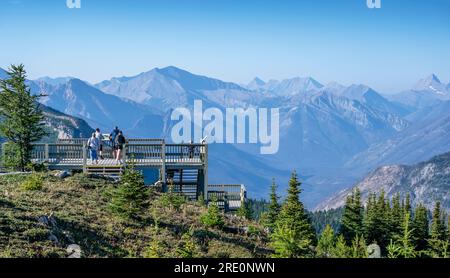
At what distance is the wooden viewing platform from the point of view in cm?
2828

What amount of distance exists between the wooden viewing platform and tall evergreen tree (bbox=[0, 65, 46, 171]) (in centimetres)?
140

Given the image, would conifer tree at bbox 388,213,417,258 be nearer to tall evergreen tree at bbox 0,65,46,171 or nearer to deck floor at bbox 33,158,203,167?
deck floor at bbox 33,158,203,167

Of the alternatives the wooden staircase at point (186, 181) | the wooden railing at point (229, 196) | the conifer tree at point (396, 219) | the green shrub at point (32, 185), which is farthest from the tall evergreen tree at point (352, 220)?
the green shrub at point (32, 185)

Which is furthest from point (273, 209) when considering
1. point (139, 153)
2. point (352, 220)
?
point (352, 220)

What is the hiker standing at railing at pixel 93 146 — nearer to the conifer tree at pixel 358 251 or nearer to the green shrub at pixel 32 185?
the green shrub at pixel 32 185

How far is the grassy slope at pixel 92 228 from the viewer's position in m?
12.7

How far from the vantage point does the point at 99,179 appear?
2425 centimetres

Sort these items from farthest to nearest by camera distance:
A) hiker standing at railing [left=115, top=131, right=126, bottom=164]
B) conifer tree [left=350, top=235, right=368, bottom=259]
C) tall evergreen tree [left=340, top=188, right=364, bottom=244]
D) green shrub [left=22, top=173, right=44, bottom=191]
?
tall evergreen tree [left=340, top=188, right=364, bottom=244]
hiker standing at railing [left=115, top=131, right=126, bottom=164]
green shrub [left=22, top=173, right=44, bottom=191]
conifer tree [left=350, top=235, right=368, bottom=259]

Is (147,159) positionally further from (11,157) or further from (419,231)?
(419,231)

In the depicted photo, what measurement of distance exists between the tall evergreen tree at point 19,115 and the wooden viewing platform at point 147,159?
55.3 inches

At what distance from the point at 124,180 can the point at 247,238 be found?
4.79m

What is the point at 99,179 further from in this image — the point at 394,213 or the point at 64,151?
the point at 394,213

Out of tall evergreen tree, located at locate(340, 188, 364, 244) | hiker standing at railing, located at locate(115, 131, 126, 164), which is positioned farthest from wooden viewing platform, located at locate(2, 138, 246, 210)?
tall evergreen tree, located at locate(340, 188, 364, 244)

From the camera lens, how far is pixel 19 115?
2514 centimetres
